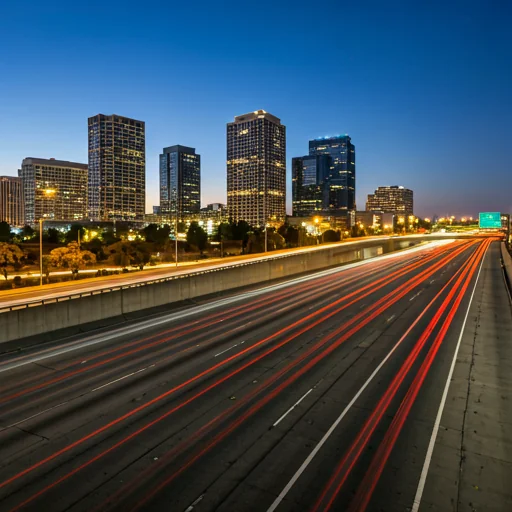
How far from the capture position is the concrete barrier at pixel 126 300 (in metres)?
21.4

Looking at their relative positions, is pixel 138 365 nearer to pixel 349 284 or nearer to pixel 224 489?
pixel 224 489

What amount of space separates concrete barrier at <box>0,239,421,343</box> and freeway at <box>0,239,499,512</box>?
1811mm

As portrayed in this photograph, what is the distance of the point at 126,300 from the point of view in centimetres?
2728

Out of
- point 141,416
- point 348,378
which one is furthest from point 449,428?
point 141,416

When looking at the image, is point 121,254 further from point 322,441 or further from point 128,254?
point 322,441

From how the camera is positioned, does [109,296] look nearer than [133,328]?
No

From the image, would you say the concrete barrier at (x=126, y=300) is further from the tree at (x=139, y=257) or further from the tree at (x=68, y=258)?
the tree at (x=139, y=257)

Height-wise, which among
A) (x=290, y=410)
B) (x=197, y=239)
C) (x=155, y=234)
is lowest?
(x=290, y=410)

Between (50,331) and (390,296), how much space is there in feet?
87.3

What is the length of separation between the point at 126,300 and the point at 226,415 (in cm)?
1678

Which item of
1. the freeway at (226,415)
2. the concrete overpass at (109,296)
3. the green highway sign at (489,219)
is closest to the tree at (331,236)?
the green highway sign at (489,219)

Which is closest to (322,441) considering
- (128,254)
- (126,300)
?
(126,300)

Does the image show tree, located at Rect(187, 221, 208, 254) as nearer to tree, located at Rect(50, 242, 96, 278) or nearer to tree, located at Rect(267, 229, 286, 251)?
tree, located at Rect(267, 229, 286, 251)

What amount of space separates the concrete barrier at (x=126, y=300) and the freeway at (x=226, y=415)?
181 centimetres
